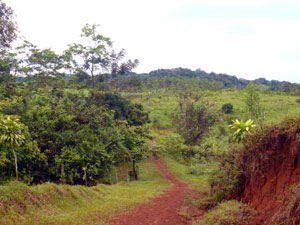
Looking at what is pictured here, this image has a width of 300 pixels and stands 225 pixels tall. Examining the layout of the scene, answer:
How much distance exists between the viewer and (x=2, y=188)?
938cm

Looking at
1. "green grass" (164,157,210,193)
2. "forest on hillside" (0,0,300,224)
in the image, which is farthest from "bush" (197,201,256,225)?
"green grass" (164,157,210,193)

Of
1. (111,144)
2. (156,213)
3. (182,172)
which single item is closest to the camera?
(156,213)

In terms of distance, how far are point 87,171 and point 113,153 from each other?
3583 millimetres

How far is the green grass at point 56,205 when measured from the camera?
8.74 metres

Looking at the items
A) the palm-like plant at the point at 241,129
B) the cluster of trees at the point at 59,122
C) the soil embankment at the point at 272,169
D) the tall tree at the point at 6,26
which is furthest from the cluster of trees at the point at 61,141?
the soil embankment at the point at 272,169

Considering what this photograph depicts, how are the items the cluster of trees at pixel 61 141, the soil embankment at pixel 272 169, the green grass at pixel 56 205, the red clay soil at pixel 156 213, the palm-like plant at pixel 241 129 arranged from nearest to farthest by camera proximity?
the soil embankment at pixel 272 169
the green grass at pixel 56 205
the palm-like plant at pixel 241 129
the red clay soil at pixel 156 213
the cluster of trees at pixel 61 141

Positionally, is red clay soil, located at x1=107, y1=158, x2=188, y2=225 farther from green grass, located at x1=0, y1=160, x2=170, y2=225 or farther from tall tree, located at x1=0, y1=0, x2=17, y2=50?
tall tree, located at x1=0, y1=0, x2=17, y2=50

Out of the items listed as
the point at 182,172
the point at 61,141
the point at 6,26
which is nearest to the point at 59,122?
the point at 61,141

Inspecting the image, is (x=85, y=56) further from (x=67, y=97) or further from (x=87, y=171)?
(x=87, y=171)

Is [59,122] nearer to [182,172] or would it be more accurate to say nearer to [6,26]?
[6,26]

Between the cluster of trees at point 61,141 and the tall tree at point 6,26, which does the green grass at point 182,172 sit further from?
the tall tree at point 6,26

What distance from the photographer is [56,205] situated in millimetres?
10930

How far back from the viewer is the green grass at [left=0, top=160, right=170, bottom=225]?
344 inches

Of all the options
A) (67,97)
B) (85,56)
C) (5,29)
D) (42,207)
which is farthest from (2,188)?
(85,56)
